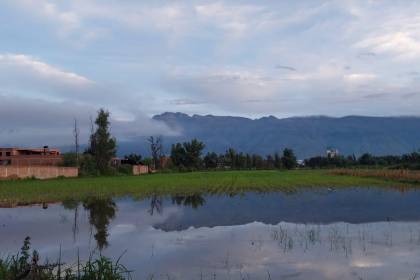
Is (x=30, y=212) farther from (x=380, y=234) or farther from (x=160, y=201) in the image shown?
(x=380, y=234)

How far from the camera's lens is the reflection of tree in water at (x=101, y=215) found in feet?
53.4

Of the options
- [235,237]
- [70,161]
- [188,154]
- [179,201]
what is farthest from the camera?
[188,154]

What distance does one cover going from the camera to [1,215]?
23250 mm

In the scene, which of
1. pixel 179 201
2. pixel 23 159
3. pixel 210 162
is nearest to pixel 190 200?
pixel 179 201

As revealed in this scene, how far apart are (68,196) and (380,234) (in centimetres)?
2225

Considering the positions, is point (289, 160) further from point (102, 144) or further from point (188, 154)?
point (102, 144)

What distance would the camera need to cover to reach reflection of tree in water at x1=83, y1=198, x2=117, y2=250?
16266 millimetres

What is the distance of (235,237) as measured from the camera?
51.7 feet

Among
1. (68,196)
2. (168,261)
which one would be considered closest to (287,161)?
(68,196)

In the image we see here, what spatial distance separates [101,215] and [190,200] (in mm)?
9150

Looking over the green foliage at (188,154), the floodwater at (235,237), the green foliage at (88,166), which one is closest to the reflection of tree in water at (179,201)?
the floodwater at (235,237)

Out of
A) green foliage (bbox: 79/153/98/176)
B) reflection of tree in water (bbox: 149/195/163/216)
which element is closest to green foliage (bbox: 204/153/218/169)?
green foliage (bbox: 79/153/98/176)

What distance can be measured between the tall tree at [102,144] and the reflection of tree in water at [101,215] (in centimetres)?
4609

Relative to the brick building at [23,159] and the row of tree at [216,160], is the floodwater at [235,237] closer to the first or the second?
the brick building at [23,159]
